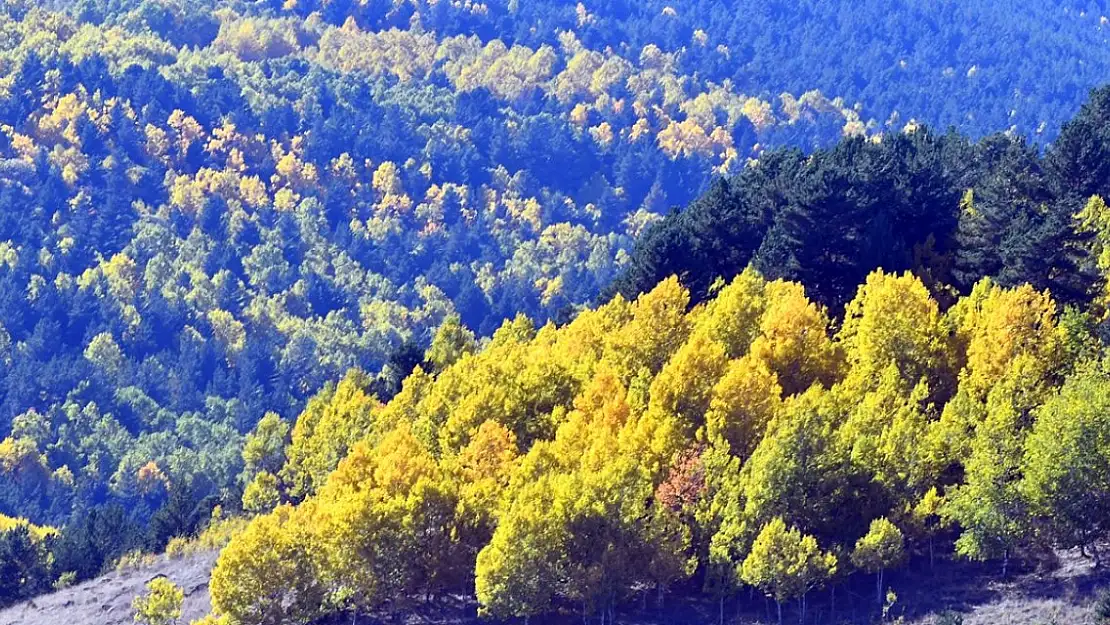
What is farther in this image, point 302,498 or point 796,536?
point 302,498

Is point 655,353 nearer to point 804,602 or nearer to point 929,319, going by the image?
point 929,319

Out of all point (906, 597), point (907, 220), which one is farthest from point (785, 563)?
point (907, 220)

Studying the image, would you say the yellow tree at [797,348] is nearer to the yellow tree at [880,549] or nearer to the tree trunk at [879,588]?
the tree trunk at [879,588]

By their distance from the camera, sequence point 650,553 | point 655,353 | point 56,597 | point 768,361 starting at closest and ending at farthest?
point 650,553
point 768,361
point 655,353
point 56,597

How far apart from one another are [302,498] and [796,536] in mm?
34972

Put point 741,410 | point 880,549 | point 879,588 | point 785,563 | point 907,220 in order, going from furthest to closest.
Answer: point 907,220, point 741,410, point 879,588, point 880,549, point 785,563

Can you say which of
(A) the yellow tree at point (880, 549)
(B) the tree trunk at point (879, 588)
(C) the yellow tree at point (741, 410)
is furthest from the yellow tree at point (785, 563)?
(C) the yellow tree at point (741, 410)

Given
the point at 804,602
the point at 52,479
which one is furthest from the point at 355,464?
the point at 52,479

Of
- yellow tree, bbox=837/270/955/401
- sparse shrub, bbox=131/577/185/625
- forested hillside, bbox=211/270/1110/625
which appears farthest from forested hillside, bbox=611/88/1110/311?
sparse shrub, bbox=131/577/185/625

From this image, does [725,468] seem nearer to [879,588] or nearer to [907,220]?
[879,588]

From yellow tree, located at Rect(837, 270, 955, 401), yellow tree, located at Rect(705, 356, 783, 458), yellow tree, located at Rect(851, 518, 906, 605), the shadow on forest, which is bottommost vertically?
the shadow on forest

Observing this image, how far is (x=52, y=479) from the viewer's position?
19925 centimetres

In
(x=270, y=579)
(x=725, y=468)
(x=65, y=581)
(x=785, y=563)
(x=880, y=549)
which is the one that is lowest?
(x=785, y=563)

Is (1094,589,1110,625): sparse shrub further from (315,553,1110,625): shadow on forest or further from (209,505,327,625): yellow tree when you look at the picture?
(209,505,327,625): yellow tree
